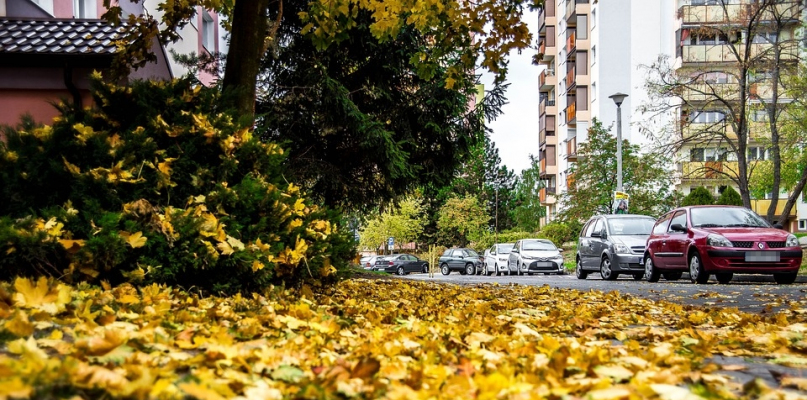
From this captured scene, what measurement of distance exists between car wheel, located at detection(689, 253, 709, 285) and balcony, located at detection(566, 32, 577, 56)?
4761 cm

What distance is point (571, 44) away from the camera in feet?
209

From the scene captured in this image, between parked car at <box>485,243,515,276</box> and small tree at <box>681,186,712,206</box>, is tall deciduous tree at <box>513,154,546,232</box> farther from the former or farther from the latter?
small tree at <box>681,186,712,206</box>

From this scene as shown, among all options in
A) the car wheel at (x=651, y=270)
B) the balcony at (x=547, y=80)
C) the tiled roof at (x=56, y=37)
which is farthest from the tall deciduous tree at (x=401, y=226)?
the tiled roof at (x=56, y=37)

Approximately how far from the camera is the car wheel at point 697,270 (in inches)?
614

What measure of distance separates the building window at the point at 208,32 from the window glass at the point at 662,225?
18877 millimetres

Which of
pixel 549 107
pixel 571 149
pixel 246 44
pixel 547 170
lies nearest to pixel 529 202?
pixel 547 170

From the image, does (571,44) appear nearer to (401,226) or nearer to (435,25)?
(401,226)

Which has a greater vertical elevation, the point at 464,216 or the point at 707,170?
the point at 707,170

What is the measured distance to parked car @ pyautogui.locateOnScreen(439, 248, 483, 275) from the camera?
4650 centimetres

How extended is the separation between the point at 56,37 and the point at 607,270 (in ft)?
44.8

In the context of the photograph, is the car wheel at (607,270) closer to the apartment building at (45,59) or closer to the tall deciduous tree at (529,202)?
the apartment building at (45,59)

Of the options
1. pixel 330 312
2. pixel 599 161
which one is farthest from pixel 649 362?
pixel 599 161

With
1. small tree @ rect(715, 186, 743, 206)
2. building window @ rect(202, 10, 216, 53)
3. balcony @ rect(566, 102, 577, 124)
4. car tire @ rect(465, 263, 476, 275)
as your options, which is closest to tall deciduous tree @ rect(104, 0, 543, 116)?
building window @ rect(202, 10, 216, 53)

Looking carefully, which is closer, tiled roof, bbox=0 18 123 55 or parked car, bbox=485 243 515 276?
tiled roof, bbox=0 18 123 55
